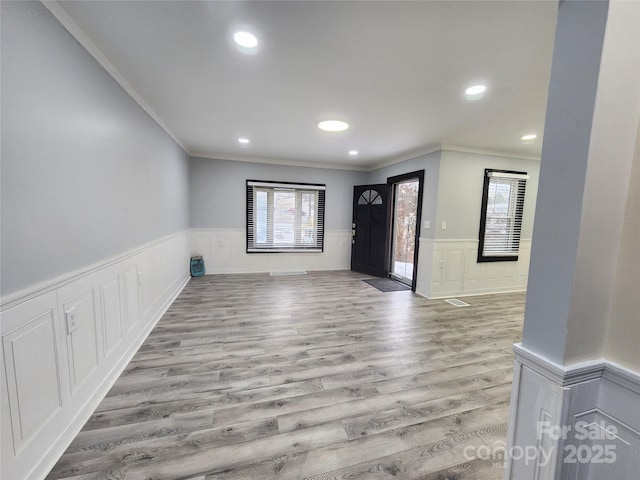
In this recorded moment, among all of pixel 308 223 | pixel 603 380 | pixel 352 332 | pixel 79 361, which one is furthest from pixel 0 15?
pixel 308 223

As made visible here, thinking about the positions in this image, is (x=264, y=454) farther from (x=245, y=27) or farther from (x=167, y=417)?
(x=245, y=27)

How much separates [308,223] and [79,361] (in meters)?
4.67

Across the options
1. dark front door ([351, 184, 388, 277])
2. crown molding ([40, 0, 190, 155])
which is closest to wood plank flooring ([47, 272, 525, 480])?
dark front door ([351, 184, 388, 277])

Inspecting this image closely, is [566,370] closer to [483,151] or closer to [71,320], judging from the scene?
[71,320]

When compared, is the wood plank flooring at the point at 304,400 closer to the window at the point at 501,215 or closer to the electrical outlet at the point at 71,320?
the electrical outlet at the point at 71,320

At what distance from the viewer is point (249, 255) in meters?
5.62

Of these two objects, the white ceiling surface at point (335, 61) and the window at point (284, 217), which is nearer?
the white ceiling surface at point (335, 61)

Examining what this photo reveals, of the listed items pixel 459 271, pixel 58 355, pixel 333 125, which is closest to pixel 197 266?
pixel 333 125

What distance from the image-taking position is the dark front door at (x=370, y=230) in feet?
17.8

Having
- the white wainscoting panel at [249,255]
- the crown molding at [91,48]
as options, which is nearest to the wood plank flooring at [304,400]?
the white wainscoting panel at [249,255]

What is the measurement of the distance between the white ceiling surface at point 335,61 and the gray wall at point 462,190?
0.72 m

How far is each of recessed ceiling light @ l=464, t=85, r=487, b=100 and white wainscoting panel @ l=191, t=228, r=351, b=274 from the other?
4027mm

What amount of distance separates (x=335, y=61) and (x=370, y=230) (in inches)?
159

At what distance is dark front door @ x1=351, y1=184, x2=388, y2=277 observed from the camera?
5438 mm
